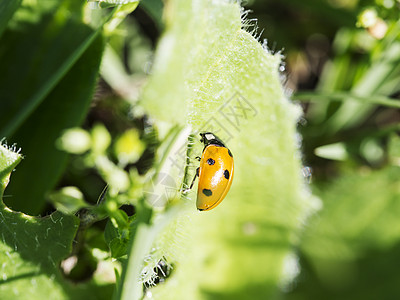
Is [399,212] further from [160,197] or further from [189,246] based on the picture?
[160,197]

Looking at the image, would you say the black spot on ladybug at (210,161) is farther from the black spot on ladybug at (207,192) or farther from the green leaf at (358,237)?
the green leaf at (358,237)

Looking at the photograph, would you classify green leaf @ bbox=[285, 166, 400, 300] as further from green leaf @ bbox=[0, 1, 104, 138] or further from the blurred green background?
green leaf @ bbox=[0, 1, 104, 138]

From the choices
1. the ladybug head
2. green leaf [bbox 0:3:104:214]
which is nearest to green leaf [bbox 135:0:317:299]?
the ladybug head

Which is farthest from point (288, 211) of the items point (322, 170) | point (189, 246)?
point (322, 170)

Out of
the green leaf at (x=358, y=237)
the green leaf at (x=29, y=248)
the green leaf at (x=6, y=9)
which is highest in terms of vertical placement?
the green leaf at (x=6, y=9)

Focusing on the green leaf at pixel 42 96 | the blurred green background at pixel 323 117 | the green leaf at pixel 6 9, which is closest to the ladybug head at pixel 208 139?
the blurred green background at pixel 323 117

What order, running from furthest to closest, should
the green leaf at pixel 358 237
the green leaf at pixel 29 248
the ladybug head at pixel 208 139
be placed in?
the green leaf at pixel 358 237, the ladybug head at pixel 208 139, the green leaf at pixel 29 248

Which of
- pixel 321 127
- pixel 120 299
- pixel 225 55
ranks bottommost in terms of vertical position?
pixel 321 127
